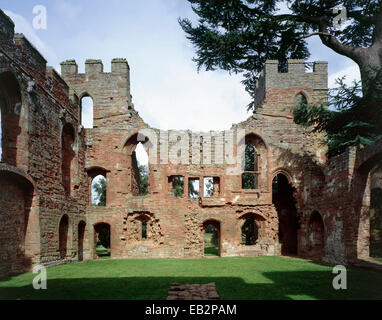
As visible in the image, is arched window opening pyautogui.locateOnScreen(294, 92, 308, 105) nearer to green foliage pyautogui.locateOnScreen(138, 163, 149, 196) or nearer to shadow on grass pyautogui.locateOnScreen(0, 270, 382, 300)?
shadow on grass pyautogui.locateOnScreen(0, 270, 382, 300)

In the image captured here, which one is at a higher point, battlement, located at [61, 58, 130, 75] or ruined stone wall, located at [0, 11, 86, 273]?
battlement, located at [61, 58, 130, 75]

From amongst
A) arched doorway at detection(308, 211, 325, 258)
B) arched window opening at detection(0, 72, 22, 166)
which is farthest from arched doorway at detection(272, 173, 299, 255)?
arched window opening at detection(0, 72, 22, 166)

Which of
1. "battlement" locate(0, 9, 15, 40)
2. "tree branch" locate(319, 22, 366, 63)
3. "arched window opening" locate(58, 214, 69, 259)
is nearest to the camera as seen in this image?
"battlement" locate(0, 9, 15, 40)

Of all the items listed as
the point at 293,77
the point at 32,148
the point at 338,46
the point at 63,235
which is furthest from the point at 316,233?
the point at 32,148

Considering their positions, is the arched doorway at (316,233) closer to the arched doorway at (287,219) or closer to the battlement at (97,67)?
the arched doorway at (287,219)

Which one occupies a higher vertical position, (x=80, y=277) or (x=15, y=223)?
(x=15, y=223)

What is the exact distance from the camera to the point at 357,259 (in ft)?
38.3

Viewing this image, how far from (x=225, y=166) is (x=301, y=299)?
10.9 m

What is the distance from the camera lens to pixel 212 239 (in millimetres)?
32406

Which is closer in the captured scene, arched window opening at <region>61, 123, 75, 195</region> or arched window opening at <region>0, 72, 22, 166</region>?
arched window opening at <region>0, 72, 22, 166</region>

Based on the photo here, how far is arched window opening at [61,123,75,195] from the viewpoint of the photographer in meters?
15.2

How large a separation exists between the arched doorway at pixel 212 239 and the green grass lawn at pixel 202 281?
5806 mm
